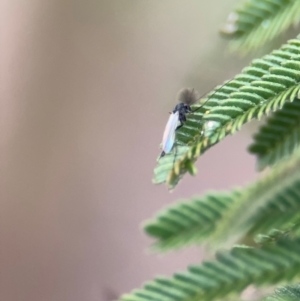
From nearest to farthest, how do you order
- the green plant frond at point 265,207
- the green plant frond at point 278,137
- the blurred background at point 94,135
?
the green plant frond at point 265,207, the green plant frond at point 278,137, the blurred background at point 94,135

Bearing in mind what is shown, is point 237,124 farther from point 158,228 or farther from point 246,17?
point 246,17

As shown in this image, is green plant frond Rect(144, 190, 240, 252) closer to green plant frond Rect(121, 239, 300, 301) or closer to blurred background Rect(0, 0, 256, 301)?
green plant frond Rect(121, 239, 300, 301)

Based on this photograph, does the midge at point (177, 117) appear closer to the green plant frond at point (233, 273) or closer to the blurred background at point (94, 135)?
the green plant frond at point (233, 273)

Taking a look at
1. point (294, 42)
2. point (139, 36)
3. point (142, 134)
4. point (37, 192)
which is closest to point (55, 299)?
point (37, 192)

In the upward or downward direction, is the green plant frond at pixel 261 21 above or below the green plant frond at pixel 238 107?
above

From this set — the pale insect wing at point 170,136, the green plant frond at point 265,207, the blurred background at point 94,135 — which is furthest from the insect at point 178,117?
the blurred background at point 94,135

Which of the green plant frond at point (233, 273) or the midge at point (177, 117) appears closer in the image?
the green plant frond at point (233, 273)

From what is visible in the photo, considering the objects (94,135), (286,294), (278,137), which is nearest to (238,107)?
(278,137)
